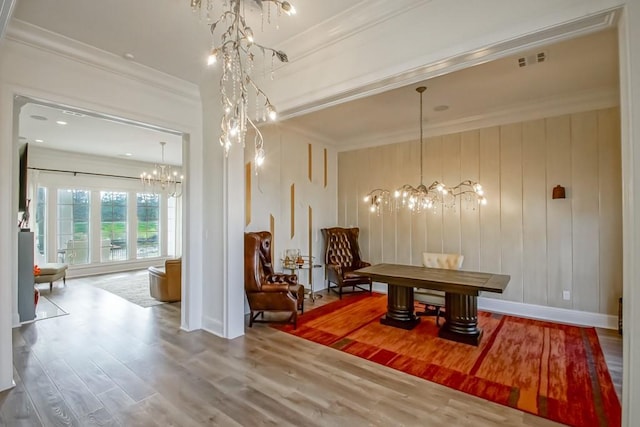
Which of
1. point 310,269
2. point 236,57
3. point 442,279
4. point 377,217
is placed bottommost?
point 310,269

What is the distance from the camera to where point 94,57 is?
3.12m

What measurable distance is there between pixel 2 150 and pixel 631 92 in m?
4.42

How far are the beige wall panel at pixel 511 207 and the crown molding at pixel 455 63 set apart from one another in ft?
10.5

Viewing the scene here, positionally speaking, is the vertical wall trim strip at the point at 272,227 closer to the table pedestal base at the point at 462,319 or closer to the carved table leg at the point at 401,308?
the carved table leg at the point at 401,308

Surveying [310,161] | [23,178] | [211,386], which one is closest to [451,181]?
[310,161]

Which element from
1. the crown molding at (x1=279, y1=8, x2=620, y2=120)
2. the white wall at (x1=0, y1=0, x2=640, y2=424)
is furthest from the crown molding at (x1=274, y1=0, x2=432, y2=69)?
the crown molding at (x1=279, y1=8, x2=620, y2=120)

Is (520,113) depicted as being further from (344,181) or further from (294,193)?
(294,193)

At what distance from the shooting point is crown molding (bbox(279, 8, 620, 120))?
1798mm

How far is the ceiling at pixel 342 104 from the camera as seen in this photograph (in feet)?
8.39

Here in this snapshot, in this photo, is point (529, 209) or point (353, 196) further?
point (353, 196)

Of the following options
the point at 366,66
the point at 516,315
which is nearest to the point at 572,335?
the point at 516,315

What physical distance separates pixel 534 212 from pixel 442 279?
85.0 inches

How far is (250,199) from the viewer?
195 inches

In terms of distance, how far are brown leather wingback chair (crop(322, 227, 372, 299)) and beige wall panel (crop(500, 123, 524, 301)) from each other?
233cm
